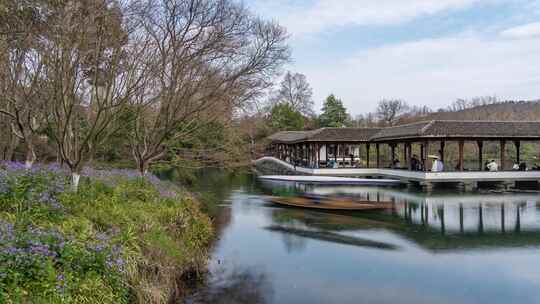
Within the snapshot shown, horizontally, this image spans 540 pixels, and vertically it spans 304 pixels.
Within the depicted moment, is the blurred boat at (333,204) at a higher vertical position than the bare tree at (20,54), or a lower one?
lower

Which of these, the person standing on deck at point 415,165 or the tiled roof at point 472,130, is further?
the person standing on deck at point 415,165

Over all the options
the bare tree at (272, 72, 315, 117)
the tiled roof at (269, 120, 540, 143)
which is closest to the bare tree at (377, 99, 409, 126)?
the bare tree at (272, 72, 315, 117)

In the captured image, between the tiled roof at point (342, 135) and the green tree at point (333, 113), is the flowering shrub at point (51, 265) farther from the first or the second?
the green tree at point (333, 113)

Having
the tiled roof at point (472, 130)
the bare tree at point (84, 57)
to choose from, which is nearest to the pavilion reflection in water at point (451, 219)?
the tiled roof at point (472, 130)

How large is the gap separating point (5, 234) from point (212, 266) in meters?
4.62

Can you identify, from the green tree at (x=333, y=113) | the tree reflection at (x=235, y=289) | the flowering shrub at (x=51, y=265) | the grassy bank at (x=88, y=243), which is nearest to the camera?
the flowering shrub at (x=51, y=265)

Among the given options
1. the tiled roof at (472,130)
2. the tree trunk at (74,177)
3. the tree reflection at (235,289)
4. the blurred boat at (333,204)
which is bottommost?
the tree reflection at (235,289)

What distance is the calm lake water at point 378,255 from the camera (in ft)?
24.7

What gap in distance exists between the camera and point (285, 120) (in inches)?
1953

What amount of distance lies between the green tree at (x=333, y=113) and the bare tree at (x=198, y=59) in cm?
3725

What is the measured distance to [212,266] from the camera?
8.89 meters

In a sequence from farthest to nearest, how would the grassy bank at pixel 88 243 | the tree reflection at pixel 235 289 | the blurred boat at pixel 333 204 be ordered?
the blurred boat at pixel 333 204 < the tree reflection at pixel 235 289 < the grassy bank at pixel 88 243

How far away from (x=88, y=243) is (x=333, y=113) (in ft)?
146

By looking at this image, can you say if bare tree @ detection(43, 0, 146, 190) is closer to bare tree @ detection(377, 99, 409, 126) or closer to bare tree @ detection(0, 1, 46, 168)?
bare tree @ detection(0, 1, 46, 168)
